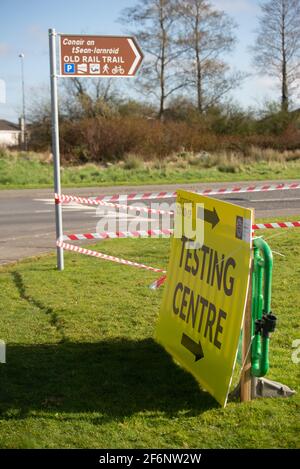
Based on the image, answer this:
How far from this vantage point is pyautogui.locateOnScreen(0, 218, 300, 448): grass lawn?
3.98m

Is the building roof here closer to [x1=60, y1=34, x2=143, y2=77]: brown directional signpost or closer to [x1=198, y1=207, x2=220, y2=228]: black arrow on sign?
[x1=60, y1=34, x2=143, y2=77]: brown directional signpost

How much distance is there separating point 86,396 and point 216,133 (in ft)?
120

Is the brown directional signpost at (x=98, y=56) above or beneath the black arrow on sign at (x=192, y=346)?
above

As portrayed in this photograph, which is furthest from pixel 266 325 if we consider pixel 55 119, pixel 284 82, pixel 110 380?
Answer: pixel 284 82

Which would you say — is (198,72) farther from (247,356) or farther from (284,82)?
(247,356)

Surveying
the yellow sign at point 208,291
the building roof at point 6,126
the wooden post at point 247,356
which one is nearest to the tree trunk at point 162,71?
the yellow sign at point 208,291

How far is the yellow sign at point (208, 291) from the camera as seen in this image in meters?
4.41

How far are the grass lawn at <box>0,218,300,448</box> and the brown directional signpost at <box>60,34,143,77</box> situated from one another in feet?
9.55

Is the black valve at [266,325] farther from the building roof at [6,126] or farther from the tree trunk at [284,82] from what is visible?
the building roof at [6,126]

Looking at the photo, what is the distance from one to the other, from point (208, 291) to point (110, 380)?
108 cm

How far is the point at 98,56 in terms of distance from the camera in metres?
8.28

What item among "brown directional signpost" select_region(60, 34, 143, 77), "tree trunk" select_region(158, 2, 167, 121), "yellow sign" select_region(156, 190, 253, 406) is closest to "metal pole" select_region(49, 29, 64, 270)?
"brown directional signpost" select_region(60, 34, 143, 77)

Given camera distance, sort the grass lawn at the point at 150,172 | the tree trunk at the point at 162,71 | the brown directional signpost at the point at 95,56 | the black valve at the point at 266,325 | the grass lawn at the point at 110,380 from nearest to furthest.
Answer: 1. the grass lawn at the point at 110,380
2. the black valve at the point at 266,325
3. the brown directional signpost at the point at 95,56
4. the grass lawn at the point at 150,172
5. the tree trunk at the point at 162,71

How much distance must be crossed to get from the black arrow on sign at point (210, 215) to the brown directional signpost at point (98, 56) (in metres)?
3.83
